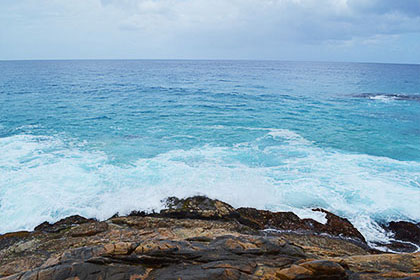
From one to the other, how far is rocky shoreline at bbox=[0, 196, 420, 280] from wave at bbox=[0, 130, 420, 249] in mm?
1437

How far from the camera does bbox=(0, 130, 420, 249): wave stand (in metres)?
12.3

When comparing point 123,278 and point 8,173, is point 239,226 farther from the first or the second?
point 8,173

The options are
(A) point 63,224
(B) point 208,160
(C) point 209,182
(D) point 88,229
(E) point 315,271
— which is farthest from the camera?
(B) point 208,160

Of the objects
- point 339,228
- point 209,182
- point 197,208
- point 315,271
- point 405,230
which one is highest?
point 315,271

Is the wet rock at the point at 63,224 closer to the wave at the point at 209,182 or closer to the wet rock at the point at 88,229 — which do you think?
the wave at the point at 209,182

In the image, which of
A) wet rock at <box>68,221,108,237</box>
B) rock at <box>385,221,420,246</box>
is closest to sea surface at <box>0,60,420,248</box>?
rock at <box>385,221,420,246</box>

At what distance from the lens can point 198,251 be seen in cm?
612

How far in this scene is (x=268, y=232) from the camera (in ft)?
35.1

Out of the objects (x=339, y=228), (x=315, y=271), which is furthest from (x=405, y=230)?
(x=315, y=271)

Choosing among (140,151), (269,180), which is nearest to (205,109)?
(140,151)

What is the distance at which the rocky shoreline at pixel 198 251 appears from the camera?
5.34 m

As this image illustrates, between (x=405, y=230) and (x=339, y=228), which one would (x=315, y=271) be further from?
(x=405, y=230)

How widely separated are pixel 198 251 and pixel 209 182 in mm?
8352

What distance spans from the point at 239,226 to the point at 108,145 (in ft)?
46.8
